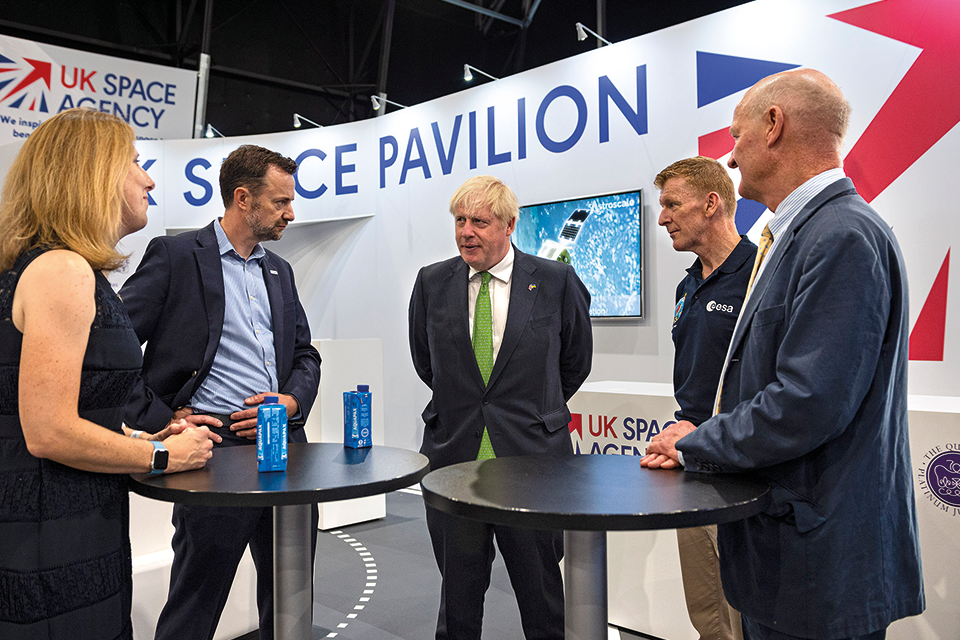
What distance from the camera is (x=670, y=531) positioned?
2.81 metres

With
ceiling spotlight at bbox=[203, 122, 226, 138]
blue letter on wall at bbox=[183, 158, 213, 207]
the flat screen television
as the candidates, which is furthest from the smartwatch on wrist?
ceiling spotlight at bbox=[203, 122, 226, 138]

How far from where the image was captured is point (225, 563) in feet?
6.71

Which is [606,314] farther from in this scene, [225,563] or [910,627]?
[225,563]

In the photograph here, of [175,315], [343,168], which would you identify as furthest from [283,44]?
[175,315]

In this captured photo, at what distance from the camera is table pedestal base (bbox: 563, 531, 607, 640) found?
1.47 m

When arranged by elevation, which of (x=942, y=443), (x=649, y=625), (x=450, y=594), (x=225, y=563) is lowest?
(x=649, y=625)

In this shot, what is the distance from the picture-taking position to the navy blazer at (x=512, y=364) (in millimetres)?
2197

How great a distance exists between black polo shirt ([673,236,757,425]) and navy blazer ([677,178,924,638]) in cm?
81

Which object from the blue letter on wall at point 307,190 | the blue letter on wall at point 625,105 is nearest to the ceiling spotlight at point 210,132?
the blue letter on wall at point 307,190

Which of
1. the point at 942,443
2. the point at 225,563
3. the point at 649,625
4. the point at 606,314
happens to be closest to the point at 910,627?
the point at 942,443

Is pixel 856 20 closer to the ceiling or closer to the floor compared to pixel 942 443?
closer to the ceiling

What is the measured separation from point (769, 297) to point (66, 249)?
1325 millimetres

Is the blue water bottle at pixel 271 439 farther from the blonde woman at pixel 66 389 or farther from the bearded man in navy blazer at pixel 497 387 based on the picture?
the bearded man in navy blazer at pixel 497 387

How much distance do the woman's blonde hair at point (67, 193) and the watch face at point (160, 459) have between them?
1.28ft
